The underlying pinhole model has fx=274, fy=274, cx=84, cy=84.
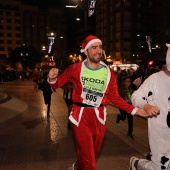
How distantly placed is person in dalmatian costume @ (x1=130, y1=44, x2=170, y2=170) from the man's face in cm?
81

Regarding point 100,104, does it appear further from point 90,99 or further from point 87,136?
point 87,136

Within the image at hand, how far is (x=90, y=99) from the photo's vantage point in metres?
3.71

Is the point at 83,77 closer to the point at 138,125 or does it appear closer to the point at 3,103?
the point at 138,125

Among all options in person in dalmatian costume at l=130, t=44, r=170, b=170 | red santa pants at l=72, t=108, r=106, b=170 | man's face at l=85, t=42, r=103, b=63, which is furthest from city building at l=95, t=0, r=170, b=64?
person in dalmatian costume at l=130, t=44, r=170, b=170

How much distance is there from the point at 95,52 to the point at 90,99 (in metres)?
0.66

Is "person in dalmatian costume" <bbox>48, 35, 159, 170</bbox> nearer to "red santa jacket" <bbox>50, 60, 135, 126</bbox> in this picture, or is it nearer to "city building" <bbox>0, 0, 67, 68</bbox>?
"red santa jacket" <bbox>50, 60, 135, 126</bbox>

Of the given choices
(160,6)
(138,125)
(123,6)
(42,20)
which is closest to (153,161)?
(138,125)

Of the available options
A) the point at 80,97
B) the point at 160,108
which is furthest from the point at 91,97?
the point at 160,108

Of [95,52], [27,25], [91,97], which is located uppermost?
[27,25]

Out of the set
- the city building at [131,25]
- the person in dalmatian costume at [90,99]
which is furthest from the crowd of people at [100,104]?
the city building at [131,25]

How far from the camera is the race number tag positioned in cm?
370

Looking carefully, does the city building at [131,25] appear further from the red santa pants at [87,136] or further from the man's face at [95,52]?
the red santa pants at [87,136]

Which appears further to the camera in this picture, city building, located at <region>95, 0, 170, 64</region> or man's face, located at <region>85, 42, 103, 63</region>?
city building, located at <region>95, 0, 170, 64</region>

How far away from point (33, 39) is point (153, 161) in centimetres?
10591
